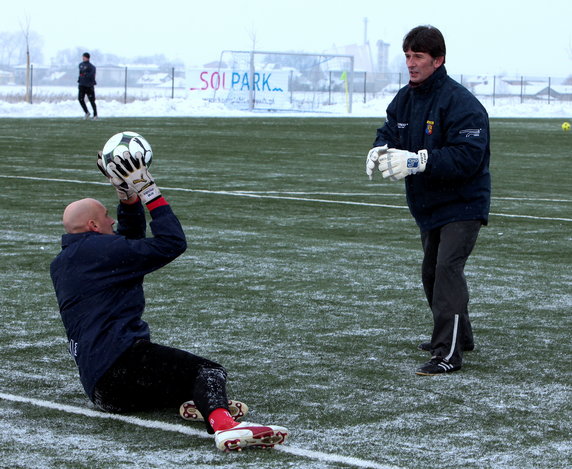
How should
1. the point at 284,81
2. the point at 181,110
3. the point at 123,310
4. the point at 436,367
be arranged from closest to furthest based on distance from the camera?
the point at 123,310 → the point at 436,367 → the point at 181,110 → the point at 284,81

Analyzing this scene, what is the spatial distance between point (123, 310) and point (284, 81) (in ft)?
159

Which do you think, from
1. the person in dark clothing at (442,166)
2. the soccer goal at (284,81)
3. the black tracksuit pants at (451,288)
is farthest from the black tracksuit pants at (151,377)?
the soccer goal at (284,81)

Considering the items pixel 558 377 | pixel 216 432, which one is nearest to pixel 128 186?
pixel 216 432

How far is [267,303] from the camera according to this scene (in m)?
8.41

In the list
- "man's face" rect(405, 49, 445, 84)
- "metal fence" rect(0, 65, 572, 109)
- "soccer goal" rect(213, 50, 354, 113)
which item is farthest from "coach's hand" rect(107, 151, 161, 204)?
"soccer goal" rect(213, 50, 354, 113)

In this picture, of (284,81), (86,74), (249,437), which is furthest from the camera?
(284,81)

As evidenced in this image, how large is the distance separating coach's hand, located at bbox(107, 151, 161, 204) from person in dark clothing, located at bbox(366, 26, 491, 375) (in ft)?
5.18

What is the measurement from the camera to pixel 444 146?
6551 mm

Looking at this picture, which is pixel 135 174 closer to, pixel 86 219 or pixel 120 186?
pixel 120 186

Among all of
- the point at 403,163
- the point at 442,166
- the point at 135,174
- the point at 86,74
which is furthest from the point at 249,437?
the point at 86,74

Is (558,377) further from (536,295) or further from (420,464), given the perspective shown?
(536,295)

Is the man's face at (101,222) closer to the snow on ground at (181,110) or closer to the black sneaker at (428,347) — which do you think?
the black sneaker at (428,347)

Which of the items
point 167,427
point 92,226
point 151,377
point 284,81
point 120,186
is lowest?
point 167,427

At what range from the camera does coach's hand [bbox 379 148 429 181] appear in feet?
20.8
